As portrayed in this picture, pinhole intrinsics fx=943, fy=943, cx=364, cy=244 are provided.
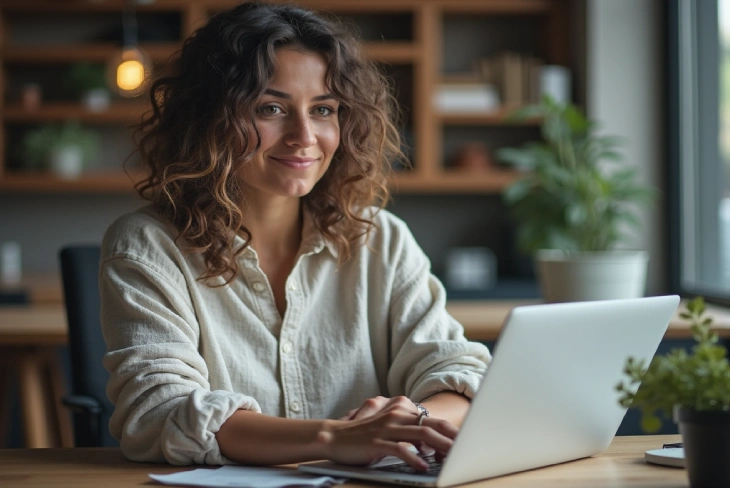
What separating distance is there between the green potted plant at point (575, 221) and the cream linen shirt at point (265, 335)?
34.3 inches

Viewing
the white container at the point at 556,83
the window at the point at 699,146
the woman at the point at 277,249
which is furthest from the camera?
the white container at the point at 556,83

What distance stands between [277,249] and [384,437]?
677 mm

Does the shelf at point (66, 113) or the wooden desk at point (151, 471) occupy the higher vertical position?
the shelf at point (66, 113)

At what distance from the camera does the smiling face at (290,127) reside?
1689 millimetres

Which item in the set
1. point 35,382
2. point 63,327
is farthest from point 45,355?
point 63,327

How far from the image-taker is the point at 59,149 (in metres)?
5.02

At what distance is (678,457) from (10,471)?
897mm

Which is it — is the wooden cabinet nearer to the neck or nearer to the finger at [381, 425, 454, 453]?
the neck

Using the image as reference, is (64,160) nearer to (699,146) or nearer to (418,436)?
(699,146)

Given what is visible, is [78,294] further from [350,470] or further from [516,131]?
[516,131]

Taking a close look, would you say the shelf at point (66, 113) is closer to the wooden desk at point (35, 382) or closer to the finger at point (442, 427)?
the wooden desk at point (35, 382)

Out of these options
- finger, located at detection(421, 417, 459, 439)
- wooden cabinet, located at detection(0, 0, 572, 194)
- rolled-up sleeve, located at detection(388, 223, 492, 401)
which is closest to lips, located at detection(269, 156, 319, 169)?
rolled-up sleeve, located at detection(388, 223, 492, 401)

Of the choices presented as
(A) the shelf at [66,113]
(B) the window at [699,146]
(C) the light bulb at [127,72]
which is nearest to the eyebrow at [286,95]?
(C) the light bulb at [127,72]

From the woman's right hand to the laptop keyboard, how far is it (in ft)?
0.04
